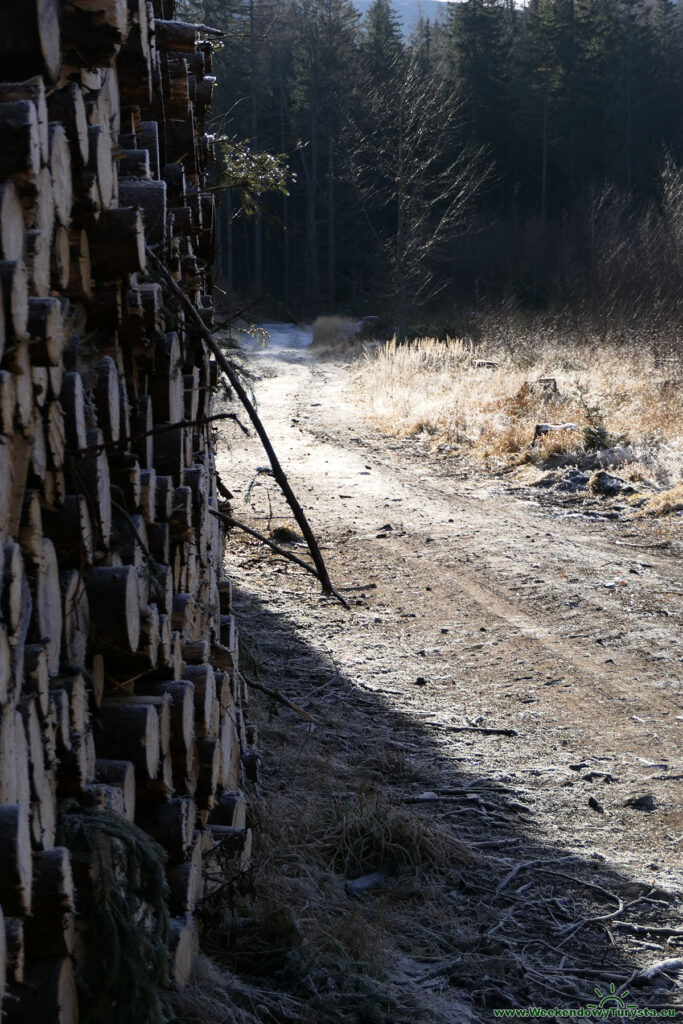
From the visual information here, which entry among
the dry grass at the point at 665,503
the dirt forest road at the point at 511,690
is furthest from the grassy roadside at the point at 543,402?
the dirt forest road at the point at 511,690

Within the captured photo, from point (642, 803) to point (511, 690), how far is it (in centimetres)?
117

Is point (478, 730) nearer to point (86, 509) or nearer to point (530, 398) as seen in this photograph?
point (86, 509)

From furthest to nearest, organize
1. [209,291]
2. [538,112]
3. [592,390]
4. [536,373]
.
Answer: [538,112] → [536,373] → [592,390] → [209,291]

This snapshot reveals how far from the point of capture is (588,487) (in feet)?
26.9

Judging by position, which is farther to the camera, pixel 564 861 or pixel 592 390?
pixel 592 390

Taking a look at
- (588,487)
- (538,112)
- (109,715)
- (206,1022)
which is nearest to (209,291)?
(109,715)

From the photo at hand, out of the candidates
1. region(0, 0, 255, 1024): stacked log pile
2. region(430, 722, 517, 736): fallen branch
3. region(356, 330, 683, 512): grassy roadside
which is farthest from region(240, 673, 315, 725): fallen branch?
region(356, 330, 683, 512): grassy roadside

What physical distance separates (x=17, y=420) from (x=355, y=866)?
210 cm

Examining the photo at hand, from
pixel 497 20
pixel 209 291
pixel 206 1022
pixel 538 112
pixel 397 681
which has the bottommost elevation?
pixel 397 681

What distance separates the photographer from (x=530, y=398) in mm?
11242

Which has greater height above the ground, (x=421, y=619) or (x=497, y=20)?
(x=497, y=20)

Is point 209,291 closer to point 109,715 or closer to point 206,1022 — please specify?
point 109,715

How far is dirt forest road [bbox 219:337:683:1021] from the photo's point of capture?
2.79 meters

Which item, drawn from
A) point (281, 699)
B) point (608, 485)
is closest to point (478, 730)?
point (281, 699)
